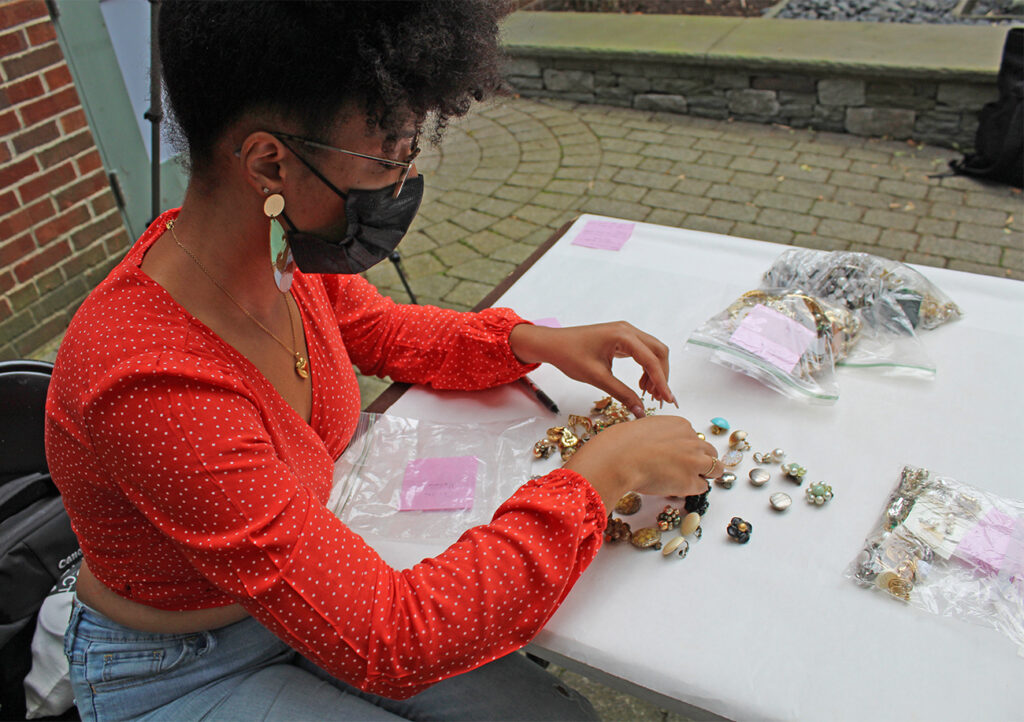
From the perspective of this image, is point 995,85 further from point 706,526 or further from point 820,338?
point 706,526

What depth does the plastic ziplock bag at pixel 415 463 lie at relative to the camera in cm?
133

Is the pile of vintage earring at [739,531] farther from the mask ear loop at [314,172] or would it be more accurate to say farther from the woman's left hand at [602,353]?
the mask ear loop at [314,172]

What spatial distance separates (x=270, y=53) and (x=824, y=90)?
463 centimetres

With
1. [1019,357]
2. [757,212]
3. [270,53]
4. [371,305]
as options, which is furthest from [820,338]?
[757,212]

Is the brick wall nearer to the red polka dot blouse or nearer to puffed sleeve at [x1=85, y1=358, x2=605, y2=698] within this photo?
the red polka dot blouse

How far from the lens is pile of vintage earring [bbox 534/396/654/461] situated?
143 cm

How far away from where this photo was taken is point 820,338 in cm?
155

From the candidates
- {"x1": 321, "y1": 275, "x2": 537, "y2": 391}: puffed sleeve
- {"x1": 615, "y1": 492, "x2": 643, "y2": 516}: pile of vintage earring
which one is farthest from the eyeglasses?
{"x1": 615, "y1": 492, "x2": 643, "y2": 516}: pile of vintage earring

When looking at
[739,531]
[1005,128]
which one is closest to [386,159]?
[739,531]

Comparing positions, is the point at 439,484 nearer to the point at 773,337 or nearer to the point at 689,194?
the point at 773,337

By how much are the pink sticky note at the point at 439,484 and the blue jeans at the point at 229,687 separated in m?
0.30

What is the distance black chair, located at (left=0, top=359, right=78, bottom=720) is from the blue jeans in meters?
0.18

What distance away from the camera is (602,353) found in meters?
1.52

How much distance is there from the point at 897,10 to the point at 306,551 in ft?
22.0
